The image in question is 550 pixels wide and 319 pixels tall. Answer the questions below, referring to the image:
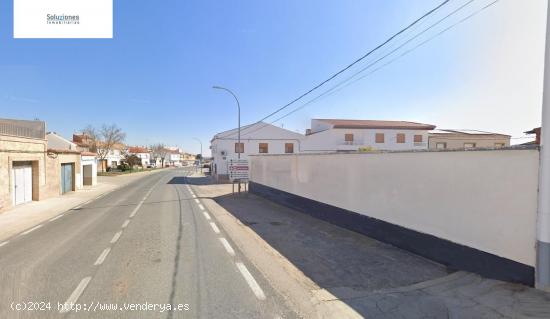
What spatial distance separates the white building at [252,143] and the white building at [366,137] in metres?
4.10

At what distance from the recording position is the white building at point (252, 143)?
114 ft

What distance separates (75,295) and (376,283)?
14.9ft

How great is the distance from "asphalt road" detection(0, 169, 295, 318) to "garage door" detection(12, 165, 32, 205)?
7392mm

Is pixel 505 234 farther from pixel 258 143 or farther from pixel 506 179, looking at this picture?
pixel 258 143

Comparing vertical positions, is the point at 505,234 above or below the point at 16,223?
above

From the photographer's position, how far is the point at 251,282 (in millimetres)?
4484

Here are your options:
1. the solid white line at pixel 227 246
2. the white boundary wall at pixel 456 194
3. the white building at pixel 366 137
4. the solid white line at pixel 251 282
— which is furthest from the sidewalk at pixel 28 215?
the white building at pixel 366 137

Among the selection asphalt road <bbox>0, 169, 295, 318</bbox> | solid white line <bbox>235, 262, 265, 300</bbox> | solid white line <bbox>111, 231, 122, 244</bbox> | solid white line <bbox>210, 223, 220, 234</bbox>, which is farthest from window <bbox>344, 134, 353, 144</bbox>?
solid white line <bbox>235, 262, 265, 300</bbox>

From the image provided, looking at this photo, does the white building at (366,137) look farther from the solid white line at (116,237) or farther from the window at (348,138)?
the solid white line at (116,237)

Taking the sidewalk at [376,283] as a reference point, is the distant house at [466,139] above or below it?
above

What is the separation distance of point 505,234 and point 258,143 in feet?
107

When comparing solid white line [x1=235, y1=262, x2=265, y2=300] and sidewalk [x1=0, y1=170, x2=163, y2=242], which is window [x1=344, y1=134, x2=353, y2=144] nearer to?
sidewalk [x1=0, y1=170, x2=163, y2=242]

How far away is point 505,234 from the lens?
4176 mm

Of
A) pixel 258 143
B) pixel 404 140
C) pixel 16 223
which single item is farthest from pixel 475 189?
pixel 404 140
